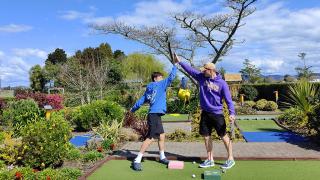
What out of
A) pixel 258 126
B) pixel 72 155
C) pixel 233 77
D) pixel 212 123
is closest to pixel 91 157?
pixel 72 155

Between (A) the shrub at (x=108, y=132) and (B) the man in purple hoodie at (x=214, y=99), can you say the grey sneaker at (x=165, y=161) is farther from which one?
(A) the shrub at (x=108, y=132)

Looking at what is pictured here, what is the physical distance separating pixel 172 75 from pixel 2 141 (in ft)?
12.0

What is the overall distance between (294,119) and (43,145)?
9.29 meters

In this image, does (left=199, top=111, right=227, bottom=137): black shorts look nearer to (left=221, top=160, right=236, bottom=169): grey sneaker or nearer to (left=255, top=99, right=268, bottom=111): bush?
(left=221, top=160, right=236, bottom=169): grey sneaker

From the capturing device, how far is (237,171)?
7.50 metres

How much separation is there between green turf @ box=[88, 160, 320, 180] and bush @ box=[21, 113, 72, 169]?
33.2 inches

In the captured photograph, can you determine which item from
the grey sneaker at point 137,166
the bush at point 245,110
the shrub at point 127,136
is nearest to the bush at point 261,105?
the bush at point 245,110

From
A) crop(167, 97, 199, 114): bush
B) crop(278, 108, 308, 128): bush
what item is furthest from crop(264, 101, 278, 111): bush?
crop(278, 108, 308, 128): bush

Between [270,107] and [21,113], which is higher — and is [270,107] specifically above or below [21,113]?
below

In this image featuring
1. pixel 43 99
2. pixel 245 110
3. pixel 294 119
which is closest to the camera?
pixel 294 119

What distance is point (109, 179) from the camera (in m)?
7.17

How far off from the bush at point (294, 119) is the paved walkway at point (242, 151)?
10.8ft

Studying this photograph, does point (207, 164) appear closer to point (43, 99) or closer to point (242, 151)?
point (242, 151)

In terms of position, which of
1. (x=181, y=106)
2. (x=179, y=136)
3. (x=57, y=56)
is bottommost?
(x=179, y=136)
